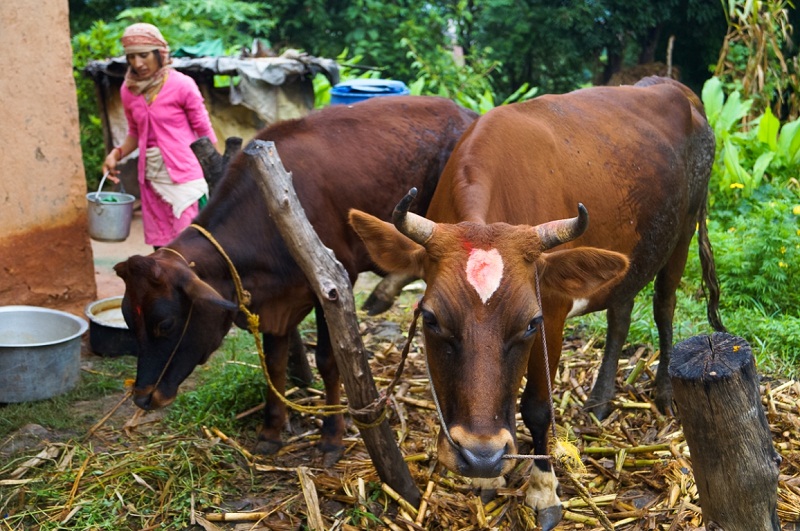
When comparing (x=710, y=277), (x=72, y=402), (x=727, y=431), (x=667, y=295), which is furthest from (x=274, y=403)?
(x=710, y=277)

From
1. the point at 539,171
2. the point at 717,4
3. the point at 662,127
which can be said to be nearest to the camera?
the point at 539,171

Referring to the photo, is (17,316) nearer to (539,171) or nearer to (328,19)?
(539,171)

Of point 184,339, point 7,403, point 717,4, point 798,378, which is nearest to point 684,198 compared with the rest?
point 798,378

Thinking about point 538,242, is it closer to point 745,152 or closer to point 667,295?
point 667,295

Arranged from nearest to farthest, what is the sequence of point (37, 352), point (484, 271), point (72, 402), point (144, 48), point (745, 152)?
point (484, 271), point (37, 352), point (72, 402), point (144, 48), point (745, 152)

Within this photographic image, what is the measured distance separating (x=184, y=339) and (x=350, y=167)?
1.50 m

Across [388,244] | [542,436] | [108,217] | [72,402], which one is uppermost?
[388,244]

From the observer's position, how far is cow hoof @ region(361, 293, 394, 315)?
6836 millimetres

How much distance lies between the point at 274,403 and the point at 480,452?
2.27 m

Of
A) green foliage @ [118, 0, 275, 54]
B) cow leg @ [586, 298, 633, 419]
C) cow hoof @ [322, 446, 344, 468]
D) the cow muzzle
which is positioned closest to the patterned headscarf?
cow hoof @ [322, 446, 344, 468]

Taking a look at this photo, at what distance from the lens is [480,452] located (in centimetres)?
309

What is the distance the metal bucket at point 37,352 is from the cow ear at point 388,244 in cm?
281

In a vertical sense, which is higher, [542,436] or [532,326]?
[532,326]

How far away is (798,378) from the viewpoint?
5684 mm
